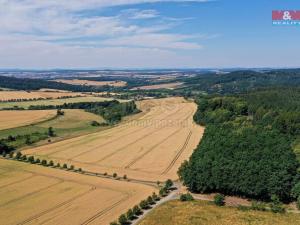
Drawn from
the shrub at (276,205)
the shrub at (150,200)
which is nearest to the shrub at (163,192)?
the shrub at (150,200)

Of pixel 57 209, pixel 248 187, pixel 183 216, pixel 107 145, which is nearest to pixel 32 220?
pixel 57 209

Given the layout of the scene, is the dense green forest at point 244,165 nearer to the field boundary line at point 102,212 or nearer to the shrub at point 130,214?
the field boundary line at point 102,212

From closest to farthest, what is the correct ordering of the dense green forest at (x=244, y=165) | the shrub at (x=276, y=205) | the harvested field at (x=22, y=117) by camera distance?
1. the shrub at (x=276, y=205)
2. the dense green forest at (x=244, y=165)
3. the harvested field at (x=22, y=117)

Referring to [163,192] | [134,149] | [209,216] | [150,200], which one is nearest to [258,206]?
[209,216]

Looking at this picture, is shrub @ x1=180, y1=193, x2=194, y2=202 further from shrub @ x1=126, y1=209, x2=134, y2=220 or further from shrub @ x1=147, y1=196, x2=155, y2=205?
shrub @ x1=126, y1=209, x2=134, y2=220

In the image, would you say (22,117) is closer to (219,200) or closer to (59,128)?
(59,128)

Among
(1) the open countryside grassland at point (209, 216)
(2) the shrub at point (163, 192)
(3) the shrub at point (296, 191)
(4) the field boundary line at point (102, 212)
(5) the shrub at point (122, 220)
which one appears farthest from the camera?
(2) the shrub at point (163, 192)
